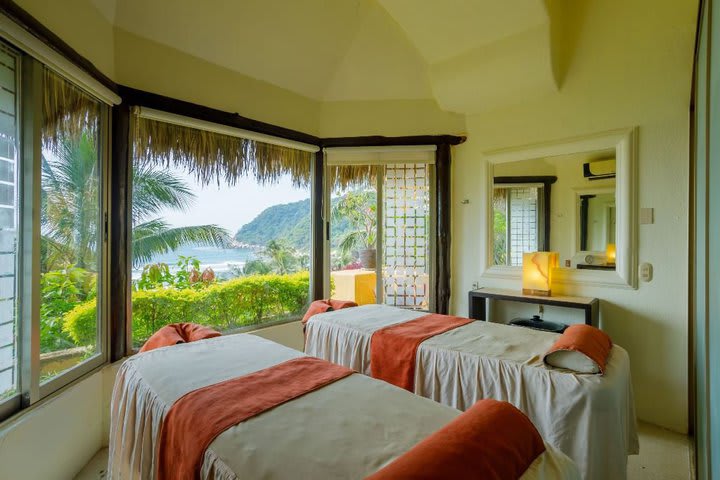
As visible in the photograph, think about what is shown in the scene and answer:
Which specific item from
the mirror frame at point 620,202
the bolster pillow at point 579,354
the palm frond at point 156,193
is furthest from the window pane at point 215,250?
the bolster pillow at point 579,354

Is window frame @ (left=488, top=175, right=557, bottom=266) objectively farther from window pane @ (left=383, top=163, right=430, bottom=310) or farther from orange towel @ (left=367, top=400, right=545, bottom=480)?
orange towel @ (left=367, top=400, right=545, bottom=480)

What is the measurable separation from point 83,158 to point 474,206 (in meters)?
2.90

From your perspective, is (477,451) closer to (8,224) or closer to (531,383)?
(531,383)

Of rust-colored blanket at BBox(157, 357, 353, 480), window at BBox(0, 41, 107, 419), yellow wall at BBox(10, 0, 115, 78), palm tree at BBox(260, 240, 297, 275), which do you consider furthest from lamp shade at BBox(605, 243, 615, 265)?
yellow wall at BBox(10, 0, 115, 78)

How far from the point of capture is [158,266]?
2.54m

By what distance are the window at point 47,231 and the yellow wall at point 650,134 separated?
324 cm

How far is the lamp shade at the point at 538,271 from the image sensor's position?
273cm

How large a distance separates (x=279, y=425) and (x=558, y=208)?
270 centimetres

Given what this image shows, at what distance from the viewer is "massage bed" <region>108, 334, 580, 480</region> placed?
0.88 m

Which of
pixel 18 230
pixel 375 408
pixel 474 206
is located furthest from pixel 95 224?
pixel 474 206

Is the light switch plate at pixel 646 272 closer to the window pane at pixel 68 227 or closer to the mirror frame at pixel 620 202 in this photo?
the mirror frame at pixel 620 202

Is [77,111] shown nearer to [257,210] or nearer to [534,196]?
[257,210]

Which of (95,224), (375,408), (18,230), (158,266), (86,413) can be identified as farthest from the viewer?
(158,266)

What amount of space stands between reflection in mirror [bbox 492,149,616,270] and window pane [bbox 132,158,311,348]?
1826 mm
